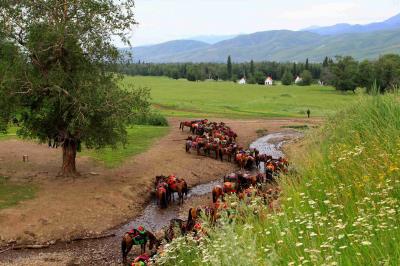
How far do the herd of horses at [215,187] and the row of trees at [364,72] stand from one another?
42588 millimetres

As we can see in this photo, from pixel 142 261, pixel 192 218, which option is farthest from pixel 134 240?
pixel 142 261

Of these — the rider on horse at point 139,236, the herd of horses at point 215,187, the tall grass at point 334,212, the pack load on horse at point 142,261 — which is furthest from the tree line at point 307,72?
the tall grass at point 334,212

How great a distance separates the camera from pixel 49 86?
941 inches

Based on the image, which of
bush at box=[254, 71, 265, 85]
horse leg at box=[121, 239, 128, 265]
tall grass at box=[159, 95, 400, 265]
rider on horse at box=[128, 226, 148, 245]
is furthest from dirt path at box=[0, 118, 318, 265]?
bush at box=[254, 71, 265, 85]

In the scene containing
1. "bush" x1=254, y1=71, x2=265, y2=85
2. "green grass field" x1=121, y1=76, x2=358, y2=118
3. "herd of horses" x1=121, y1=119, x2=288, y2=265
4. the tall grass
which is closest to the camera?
the tall grass

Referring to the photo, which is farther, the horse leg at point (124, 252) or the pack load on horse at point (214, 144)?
the pack load on horse at point (214, 144)

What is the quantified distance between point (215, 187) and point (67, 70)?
10.2 m

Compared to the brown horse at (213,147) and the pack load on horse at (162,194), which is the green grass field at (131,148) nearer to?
the pack load on horse at (162,194)

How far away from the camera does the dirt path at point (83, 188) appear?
20.0 metres

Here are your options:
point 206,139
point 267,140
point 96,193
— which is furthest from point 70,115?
point 267,140

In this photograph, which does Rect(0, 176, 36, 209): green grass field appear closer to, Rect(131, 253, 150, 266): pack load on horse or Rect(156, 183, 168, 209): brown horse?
Rect(156, 183, 168, 209): brown horse

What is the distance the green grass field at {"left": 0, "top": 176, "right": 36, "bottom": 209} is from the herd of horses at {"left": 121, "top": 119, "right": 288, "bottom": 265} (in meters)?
6.62

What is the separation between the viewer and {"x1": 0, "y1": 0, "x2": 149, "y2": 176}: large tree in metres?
23.2

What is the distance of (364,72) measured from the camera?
85.0m
